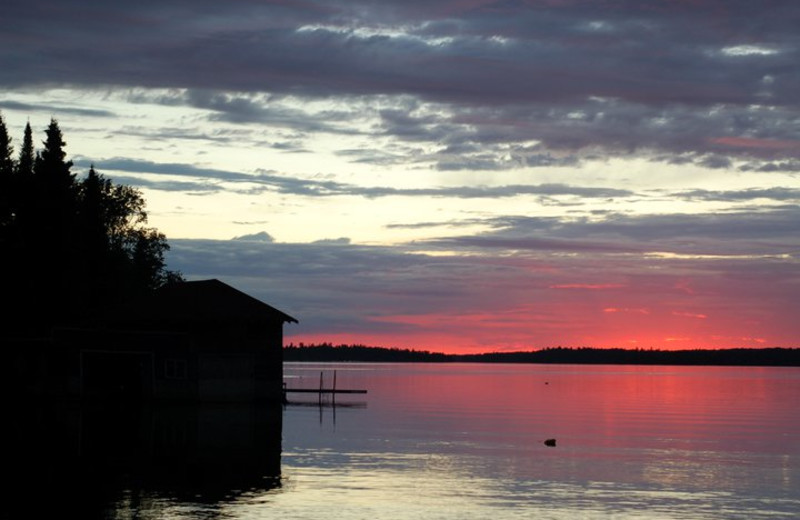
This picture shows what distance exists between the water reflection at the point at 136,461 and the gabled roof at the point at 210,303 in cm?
1006

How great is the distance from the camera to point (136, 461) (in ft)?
156

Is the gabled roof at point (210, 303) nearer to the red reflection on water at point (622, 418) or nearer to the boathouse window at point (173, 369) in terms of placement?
the boathouse window at point (173, 369)

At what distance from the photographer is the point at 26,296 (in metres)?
89.1

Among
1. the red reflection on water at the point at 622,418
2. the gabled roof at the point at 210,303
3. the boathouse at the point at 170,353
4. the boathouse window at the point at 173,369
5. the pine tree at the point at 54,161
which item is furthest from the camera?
the pine tree at the point at 54,161

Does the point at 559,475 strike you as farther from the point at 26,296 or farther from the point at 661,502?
the point at 26,296

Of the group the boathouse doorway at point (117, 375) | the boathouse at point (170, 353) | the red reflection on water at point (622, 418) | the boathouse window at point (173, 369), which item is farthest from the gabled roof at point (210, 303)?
the red reflection on water at point (622, 418)

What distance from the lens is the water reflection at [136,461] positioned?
36447 millimetres

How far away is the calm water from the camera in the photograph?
37.4 meters

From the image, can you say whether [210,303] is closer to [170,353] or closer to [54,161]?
[170,353]

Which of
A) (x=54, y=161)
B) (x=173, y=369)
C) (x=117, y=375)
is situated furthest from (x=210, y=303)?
(x=54, y=161)

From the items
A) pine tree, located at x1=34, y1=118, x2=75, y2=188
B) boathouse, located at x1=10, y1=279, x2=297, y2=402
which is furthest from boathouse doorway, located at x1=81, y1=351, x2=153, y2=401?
pine tree, located at x1=34, y1=118, x2=75, y2=188

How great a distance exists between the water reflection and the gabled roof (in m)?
10.1

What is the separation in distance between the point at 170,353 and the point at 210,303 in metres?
4.80

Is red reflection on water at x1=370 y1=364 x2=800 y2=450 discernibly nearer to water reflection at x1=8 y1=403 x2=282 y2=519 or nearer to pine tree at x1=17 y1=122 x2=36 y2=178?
water reflection at x1=8 y1=403 x2=282 y2=519
